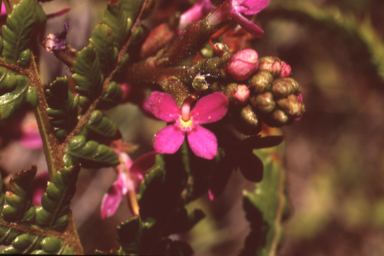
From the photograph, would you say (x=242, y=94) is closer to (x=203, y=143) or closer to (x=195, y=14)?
(x=203, y=143)

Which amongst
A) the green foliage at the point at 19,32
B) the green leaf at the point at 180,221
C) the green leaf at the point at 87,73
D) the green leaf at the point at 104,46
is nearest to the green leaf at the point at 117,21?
the green leaf at the point at 104,46

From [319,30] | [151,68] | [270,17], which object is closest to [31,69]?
[151,68]

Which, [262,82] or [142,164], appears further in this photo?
[142,164]

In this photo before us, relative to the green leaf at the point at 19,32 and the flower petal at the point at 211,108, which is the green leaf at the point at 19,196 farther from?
the flower petal at the point at 211,108

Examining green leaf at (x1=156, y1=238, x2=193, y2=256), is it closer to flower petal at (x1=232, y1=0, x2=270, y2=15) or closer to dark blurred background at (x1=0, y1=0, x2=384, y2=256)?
flower petal at (x1=232, y1=0, x2=270, y2=15)

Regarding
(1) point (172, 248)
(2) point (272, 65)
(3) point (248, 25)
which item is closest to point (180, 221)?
(1) point (172, 248)

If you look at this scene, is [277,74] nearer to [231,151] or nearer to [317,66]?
[231,151]
